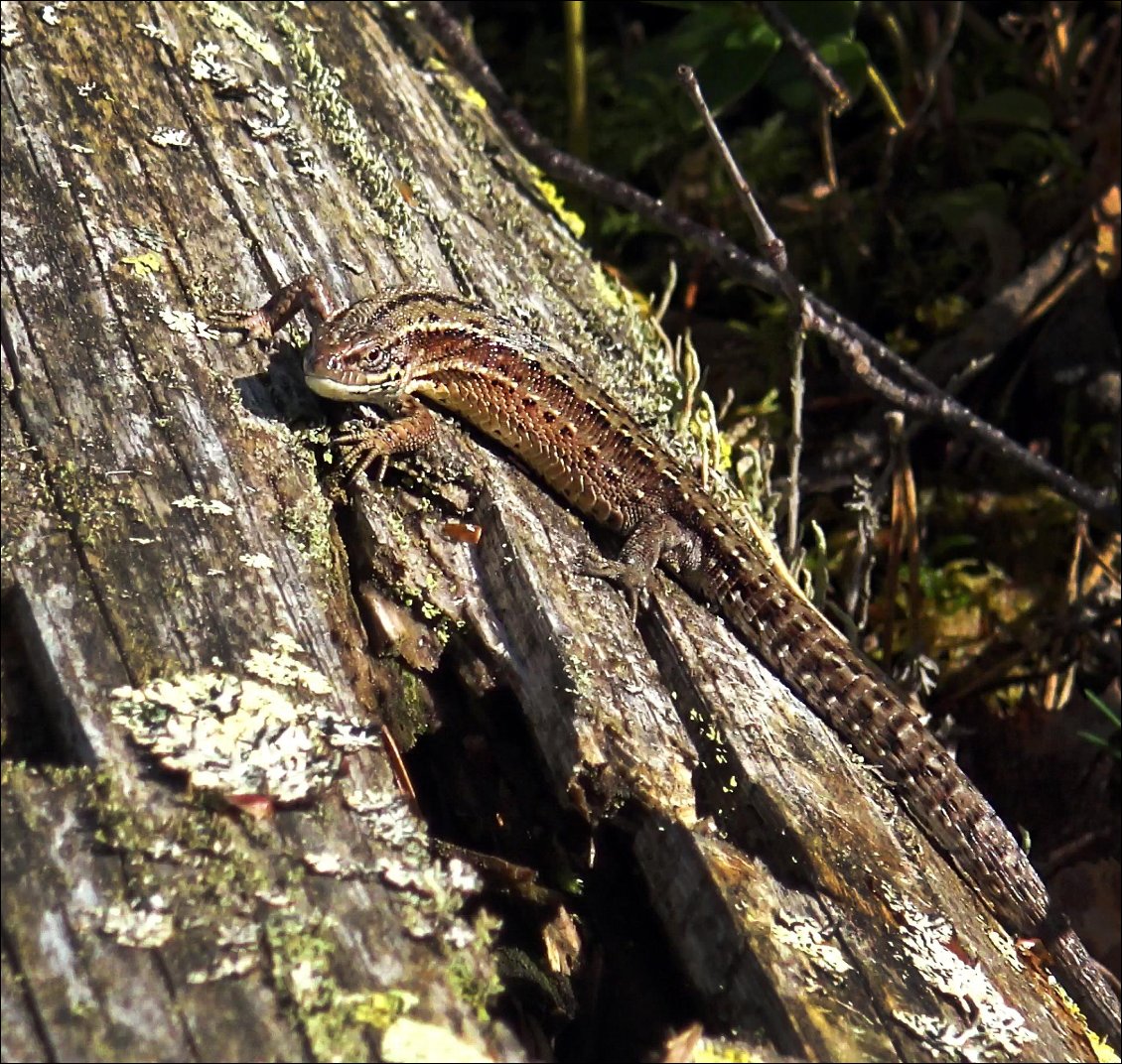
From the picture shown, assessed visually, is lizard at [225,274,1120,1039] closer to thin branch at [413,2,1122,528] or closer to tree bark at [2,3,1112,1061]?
tree bark at [2,3,1112,1061]

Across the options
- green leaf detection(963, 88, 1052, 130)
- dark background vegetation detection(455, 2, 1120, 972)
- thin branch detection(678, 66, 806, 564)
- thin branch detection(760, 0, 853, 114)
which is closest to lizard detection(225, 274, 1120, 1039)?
thin branch detection(678, 66, 806, 564)

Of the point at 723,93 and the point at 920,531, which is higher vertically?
the point at 723,93

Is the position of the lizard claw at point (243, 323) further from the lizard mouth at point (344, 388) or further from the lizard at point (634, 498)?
the lizard mouth at point (344, 388)

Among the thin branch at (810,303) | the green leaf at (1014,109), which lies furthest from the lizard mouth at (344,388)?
the green leaf at (1014,109)

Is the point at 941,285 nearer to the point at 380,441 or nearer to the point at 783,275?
the point at 783,275

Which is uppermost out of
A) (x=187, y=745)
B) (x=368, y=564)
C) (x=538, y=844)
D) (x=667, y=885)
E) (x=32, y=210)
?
(x=32, y=210)

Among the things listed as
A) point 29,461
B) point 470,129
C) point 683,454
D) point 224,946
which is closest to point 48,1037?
point 224,946

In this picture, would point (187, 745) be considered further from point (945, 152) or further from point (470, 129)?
point (945, 152)
